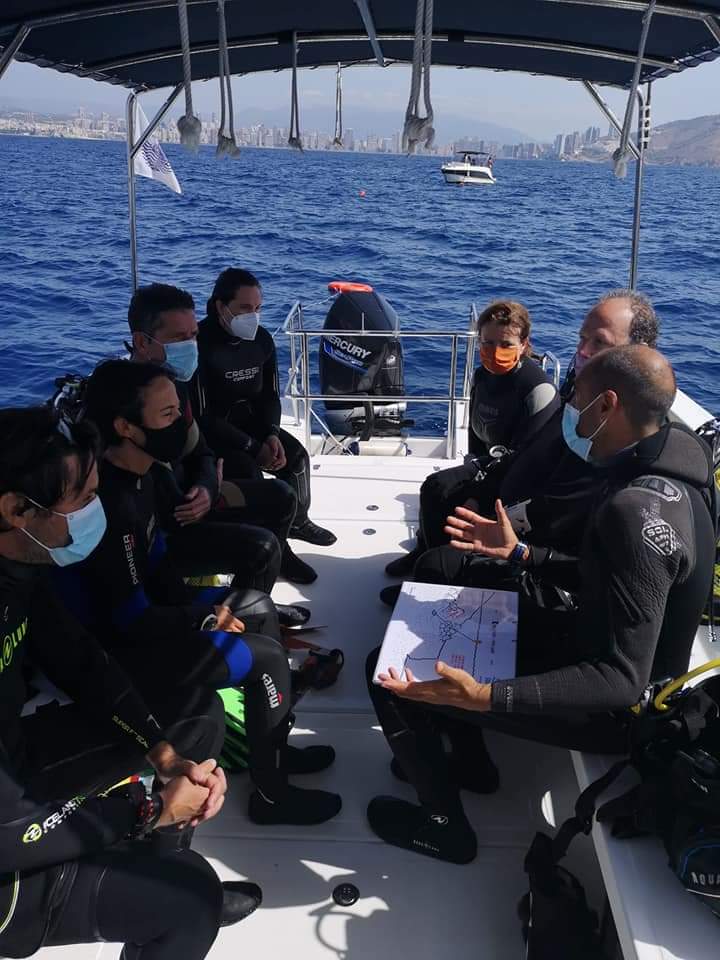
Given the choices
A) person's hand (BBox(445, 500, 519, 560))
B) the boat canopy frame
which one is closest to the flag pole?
the boat canopy frame

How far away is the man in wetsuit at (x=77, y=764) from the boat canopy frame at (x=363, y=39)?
1785 millimetres

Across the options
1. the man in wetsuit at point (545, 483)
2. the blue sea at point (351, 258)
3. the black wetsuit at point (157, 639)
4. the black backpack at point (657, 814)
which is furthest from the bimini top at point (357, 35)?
the black backpack at point (657, 814)

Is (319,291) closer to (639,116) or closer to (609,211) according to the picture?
(639,116)

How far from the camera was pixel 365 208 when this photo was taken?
28500 millimetres

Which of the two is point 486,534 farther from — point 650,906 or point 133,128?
point 133,128

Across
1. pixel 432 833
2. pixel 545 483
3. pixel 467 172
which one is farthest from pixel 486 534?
pixel 467 172

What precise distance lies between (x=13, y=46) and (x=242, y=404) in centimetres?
156

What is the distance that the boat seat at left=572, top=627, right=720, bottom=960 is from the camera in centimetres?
135

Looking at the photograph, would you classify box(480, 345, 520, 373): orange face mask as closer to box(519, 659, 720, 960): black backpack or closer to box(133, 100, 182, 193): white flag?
box(519, 659, 720, 960): black backpack

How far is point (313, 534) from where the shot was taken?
360 cm

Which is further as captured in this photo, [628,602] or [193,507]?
[193,507]

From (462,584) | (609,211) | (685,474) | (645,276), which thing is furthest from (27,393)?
(609,211)

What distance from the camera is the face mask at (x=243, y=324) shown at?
3336 mm

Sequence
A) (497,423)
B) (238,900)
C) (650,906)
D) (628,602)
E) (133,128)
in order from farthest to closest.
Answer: (133,128)
(497,423)
(238,900)
(628,602)
(650,906)
